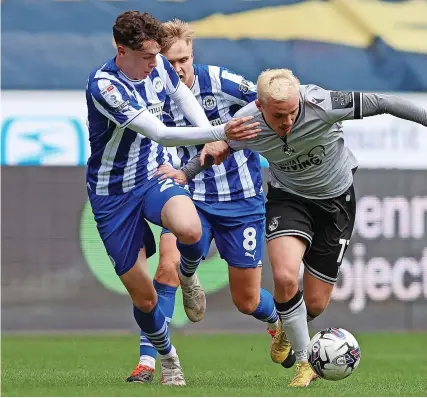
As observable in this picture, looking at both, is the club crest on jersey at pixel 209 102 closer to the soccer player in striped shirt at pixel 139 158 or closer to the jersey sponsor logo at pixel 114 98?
the soccer player in striped shirt at pixel 139 158

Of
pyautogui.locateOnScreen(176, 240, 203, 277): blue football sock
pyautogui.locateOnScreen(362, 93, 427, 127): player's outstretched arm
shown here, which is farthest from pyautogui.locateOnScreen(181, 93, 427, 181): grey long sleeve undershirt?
pyautogui.locateOnScreen(176, 240, 203, 277): blue football sock

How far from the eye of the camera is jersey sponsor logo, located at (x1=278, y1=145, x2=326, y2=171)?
7.20 m

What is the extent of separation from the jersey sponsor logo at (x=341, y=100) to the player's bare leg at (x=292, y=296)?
3.12 feet

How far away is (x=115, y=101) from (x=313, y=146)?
1312 millimetres

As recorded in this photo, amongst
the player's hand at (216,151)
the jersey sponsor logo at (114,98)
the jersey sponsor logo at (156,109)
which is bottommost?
the player's hand at (216,151)

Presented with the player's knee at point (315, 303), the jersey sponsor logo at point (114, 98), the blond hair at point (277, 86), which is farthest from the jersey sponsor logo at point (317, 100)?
the player's knee at point (315, 303)

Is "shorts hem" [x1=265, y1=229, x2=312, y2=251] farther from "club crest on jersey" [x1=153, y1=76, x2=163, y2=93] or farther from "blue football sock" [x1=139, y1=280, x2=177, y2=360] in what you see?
"club crest on jersey" [x1=153, y1=76, x2=163, y2=93]

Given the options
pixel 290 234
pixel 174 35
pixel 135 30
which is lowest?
pixel 290 234

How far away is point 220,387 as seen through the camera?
7.20 metres

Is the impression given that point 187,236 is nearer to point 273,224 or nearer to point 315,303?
point 273,224

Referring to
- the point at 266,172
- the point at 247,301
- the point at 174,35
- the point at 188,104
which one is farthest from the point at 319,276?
the point at 266,172

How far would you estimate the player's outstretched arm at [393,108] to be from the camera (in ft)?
22.1

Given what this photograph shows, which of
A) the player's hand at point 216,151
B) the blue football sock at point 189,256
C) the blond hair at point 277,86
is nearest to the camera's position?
the blond hair at point 277,86

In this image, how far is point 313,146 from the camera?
7148mm
